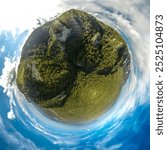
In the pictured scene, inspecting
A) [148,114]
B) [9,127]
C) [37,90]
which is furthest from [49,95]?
[148,114]

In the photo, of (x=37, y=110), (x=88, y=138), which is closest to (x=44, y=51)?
(x=37, y=110)

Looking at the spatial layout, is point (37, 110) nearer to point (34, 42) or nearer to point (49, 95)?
point (49, 95)

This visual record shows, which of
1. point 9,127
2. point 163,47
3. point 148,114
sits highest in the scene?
point 163,47

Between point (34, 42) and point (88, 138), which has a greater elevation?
point (34, 42)

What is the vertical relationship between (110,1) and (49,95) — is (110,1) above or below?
above

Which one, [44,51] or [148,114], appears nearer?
[44,51]

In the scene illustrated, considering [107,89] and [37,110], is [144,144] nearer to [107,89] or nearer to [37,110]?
A: [107,89]
